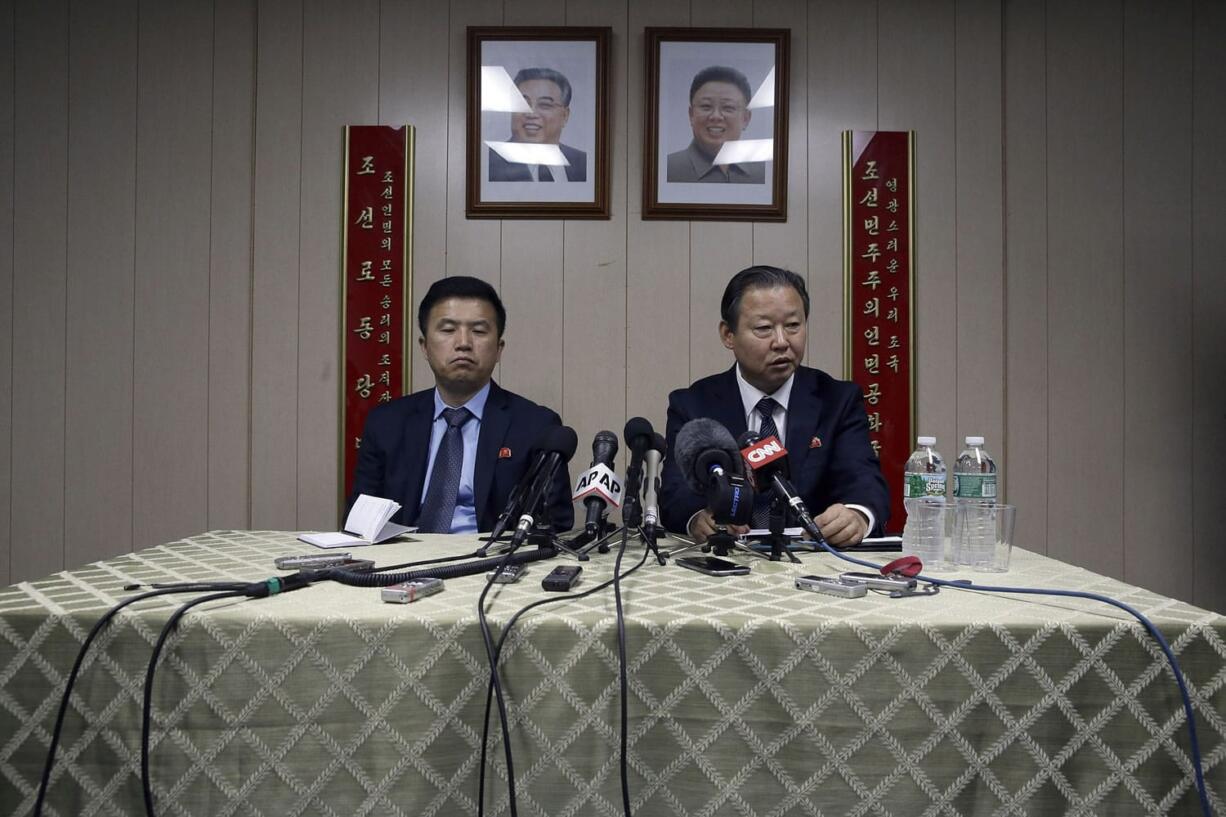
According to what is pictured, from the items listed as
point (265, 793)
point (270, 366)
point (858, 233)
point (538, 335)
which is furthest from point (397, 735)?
point (858, 233)

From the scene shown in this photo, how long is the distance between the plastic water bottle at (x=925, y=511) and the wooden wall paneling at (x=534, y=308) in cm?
150

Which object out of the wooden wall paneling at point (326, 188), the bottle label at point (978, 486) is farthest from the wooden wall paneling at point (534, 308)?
the bottle label at point (978, 486)

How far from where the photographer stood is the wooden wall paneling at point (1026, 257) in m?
2.56

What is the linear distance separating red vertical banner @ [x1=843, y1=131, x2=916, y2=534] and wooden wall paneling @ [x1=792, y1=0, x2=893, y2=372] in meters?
0.04

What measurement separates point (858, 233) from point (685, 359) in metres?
0.77

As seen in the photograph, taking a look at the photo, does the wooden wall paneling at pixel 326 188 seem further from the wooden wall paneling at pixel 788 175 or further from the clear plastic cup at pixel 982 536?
the clear plastic cup at pixel 982 536

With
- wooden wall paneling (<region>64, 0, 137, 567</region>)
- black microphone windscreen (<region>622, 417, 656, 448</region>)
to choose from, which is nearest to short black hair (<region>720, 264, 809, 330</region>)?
black microphone windscreen (<region>622, 417, 656, 448</region>)

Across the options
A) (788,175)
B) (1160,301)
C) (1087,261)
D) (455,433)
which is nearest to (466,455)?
(455,433)

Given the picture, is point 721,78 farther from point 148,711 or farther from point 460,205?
point 148,711

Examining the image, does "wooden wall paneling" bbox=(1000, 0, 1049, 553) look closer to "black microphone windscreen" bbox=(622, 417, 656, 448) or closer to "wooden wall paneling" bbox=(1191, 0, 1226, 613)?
"wooden wall paneling" bbox=(1191, 0, 1226, 613)

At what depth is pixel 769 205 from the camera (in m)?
2.53

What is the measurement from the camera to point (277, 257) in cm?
255

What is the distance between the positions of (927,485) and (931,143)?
1814 mm

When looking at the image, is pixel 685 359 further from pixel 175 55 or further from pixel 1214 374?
pixel 175 55
